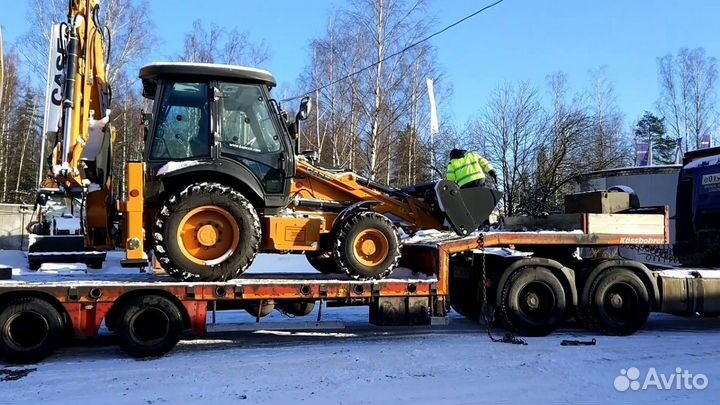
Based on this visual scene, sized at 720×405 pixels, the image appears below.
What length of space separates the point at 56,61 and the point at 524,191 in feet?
59.9

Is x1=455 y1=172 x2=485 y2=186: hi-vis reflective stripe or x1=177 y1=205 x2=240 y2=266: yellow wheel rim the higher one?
x1=455 y1=172 x2=485 y2=186: hi-vis reflective stripe

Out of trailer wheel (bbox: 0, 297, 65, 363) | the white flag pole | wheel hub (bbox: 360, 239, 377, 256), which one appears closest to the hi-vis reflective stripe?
wheel hub (bbox: 360, 239, 377, 256)

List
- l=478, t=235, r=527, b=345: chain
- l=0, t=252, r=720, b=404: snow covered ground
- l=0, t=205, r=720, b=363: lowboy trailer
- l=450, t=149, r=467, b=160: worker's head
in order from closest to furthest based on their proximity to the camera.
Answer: l=0, t=252, r=720, b=404: snow covered ground
l=0, t=205, r=720, b=363: lowboy trailer
l=478, t=235, r=527, b=345: chain
l=450, t=149, r=467, b=160: worker's head

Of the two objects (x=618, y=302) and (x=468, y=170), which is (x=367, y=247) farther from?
(x=618, y=302)

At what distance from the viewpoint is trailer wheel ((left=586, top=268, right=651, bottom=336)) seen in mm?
8789

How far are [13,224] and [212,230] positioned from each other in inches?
902

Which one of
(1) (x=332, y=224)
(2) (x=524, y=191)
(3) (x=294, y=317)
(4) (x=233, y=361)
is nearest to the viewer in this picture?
(4) (x=233, y=361)

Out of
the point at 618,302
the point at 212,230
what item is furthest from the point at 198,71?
the point at 618,302

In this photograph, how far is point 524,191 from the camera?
22.9 meters

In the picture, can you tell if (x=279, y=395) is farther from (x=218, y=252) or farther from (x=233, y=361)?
(x=218, y=252)

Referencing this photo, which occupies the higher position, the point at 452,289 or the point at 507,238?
the point at 507,238

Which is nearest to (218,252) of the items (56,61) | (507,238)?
(56,61)

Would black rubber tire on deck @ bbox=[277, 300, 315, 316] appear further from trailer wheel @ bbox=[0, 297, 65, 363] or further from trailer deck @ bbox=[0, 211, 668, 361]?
trailer wheel @ bbox=[0, 297, 65, 363]

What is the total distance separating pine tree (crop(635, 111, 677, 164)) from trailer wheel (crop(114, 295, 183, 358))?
150 ft
